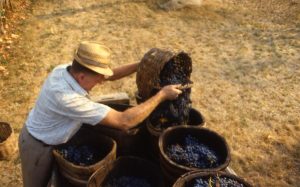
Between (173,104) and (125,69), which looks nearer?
(173,104)

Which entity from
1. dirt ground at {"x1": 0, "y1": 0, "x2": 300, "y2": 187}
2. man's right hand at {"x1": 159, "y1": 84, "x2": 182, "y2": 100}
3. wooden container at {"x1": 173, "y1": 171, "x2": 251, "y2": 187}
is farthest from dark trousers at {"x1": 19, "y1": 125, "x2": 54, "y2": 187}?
→ dirt ground at {"x1": 0, "y1": 0, "x2": 300, "y2": 187}

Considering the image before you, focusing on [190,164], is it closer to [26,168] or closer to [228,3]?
[26,168]

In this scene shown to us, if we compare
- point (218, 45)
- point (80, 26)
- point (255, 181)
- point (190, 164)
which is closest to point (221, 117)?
point (255, 181)

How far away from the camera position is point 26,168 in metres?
4.18

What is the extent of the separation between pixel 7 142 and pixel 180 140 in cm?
308

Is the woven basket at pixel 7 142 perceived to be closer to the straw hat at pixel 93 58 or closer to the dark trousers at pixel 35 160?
the dark trousers at pixel 35 160

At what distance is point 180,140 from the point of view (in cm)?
385

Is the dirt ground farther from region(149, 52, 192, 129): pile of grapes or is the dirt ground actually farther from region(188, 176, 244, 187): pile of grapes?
region(188, 176, 244, 187): pile of grapes

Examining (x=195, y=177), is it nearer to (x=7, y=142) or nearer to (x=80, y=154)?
(x=80, y=154)

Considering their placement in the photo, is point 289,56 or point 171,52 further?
point 289,56

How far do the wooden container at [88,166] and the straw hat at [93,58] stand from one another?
2.38 feet

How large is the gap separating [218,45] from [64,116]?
6034 millimetres

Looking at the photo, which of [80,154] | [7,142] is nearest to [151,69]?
[80,154]

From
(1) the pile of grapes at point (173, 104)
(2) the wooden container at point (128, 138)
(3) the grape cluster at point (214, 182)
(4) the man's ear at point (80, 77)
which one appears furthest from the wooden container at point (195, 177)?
(4) the man's ear at point (80, 77)
